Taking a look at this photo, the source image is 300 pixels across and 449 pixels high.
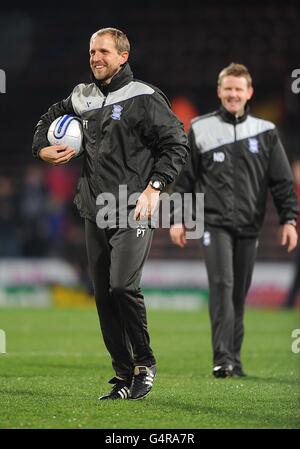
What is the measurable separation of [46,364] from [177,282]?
10.4 metres

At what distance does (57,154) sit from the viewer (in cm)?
673

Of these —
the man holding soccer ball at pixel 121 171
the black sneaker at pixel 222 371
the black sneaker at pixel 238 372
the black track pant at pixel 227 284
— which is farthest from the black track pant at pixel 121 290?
the black sneaker at pixel 238 372

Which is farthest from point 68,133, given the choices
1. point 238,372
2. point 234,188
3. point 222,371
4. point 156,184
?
point 238,372

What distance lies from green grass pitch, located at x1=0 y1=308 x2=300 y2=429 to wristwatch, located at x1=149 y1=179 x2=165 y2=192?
1.30m

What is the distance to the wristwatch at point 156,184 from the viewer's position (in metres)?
6.45

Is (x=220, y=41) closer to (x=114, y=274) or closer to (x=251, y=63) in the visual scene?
(x=251, y=63)

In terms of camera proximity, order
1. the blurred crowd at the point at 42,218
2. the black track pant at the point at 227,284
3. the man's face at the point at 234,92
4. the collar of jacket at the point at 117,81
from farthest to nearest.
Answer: the blurred crowd at the point at 42,218
the man's face at the point at 234,92
the black track pant at the point at 227,284
the collar of jacket at the point at 117,81

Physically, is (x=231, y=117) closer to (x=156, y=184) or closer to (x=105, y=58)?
(x=105, y=58)

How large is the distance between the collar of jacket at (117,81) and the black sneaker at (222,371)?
2.67 m

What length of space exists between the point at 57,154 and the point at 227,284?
7.79 feet

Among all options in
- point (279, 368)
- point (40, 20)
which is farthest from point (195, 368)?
point (40, 20)

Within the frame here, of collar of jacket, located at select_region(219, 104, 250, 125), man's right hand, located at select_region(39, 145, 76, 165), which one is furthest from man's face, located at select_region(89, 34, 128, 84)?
collar of jacket, located at select_region(219, 104, 250, 125)

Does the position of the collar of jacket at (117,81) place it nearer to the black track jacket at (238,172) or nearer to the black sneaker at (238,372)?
the black track jacket at (238,172)
